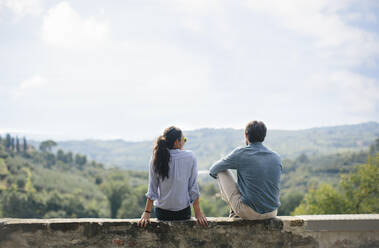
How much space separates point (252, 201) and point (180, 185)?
0.71 meters

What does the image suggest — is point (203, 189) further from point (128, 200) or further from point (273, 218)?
point (273, 218)

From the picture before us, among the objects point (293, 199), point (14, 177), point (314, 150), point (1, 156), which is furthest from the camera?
point (314, 150)

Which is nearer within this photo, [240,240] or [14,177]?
[240,240]

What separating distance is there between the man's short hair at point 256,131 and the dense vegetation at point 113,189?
623 cm

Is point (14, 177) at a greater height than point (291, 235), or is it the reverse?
point (291, 235)

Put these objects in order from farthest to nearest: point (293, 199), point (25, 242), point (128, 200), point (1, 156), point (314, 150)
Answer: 1. point (314, 150)
2. point (1, 156)
3. point (128, 200)
4. point (293, 199)
5. point (25, 242)

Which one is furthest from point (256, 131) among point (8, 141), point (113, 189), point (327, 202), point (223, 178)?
point (8, 141)

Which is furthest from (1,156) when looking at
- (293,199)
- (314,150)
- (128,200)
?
(314,150)

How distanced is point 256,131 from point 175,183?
0.96m

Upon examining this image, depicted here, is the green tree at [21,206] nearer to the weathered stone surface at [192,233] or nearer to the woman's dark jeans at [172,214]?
the weathered stone surface at [192,233]

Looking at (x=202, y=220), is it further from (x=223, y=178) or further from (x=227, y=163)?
(x=227, y=163)

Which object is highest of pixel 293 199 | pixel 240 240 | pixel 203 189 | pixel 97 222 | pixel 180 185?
pixel 180 185

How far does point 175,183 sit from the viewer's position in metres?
3.15

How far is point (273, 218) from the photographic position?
3223 millimetres
